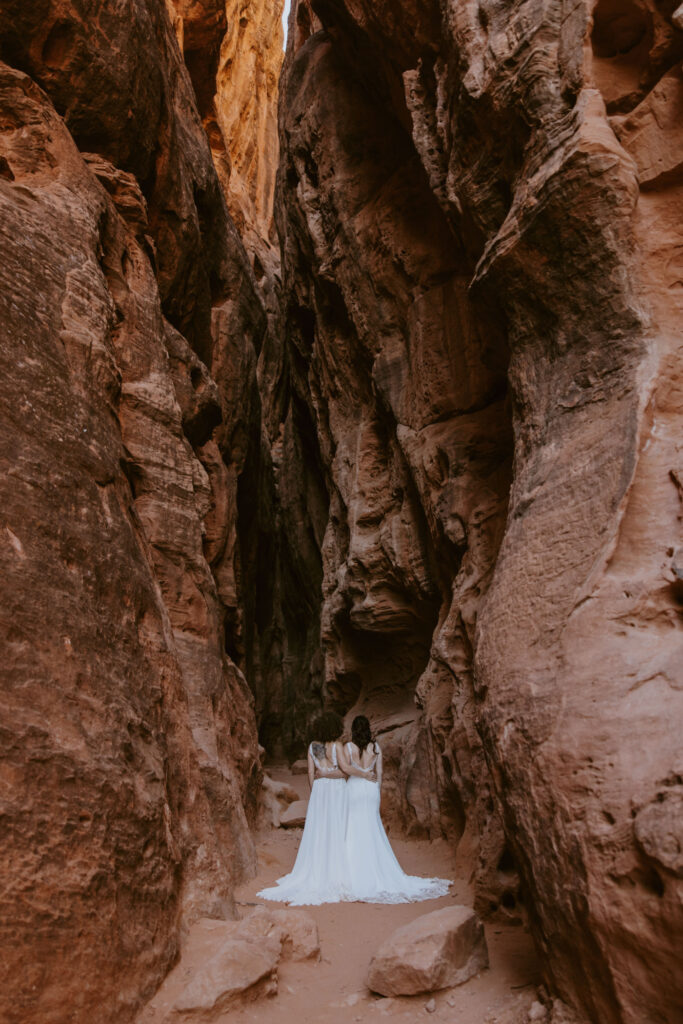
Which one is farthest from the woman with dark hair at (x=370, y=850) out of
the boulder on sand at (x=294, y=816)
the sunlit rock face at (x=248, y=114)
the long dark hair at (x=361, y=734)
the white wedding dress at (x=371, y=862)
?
the sunlit rock face at (x=248, y=114)

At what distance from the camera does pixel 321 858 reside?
736 centimetres

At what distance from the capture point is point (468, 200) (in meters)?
7.17

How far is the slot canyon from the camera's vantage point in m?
3.78

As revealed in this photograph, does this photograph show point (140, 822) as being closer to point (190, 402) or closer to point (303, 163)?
point (190, 402)

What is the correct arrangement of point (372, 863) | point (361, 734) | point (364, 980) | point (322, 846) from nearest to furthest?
point (364, 980) → point (372, 863) → point (322, 846) → point (361, 734)

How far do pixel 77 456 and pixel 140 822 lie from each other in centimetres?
282

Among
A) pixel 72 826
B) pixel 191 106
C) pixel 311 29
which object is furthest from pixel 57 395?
pixel 311 29

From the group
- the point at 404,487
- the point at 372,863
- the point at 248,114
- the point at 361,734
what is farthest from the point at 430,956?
the point at 248,114

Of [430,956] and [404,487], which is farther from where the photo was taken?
[404,487]

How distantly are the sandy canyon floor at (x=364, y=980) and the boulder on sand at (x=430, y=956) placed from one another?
8 cm

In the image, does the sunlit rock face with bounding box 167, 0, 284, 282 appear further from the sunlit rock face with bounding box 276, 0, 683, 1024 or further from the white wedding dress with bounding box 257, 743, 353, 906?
the white wedding dress with bounding box 257, 743, 353, 906

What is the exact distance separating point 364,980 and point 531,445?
4355 millimetres

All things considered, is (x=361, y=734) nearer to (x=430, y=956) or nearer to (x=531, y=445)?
(x=430, y=956)

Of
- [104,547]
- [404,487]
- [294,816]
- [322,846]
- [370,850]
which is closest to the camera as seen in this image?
[104,547]
